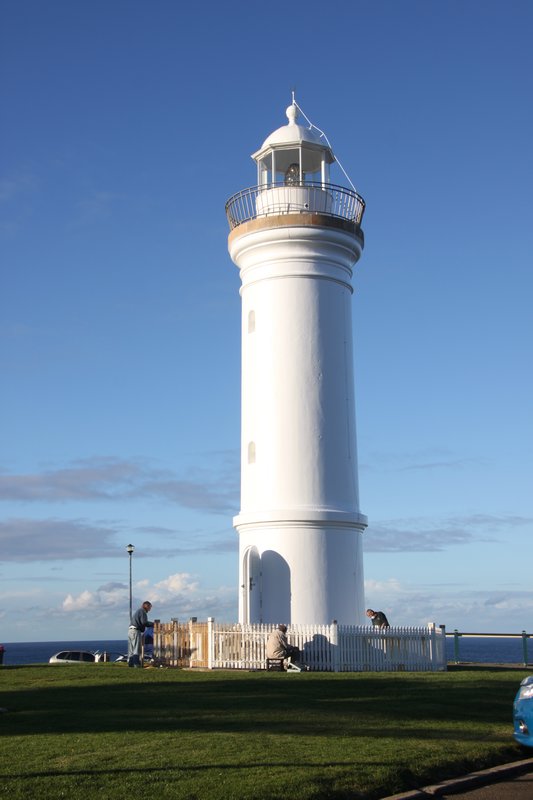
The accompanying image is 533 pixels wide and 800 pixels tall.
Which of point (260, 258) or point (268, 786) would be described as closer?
point (268, 786)

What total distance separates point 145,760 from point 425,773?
299 cm

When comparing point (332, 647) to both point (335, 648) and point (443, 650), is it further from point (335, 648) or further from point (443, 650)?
point (443, 650)

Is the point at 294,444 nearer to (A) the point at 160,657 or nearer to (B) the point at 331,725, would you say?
(A) the point at 160,657

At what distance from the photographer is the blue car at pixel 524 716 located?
38.4 feet

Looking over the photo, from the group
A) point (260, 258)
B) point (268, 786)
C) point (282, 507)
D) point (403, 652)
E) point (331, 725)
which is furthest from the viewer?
point (260, 258)

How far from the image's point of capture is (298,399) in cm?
2758

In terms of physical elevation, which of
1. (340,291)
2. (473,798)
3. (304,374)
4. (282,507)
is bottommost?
(473,798)

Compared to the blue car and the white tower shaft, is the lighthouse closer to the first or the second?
the white tower shaft

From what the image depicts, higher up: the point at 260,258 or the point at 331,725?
the point at 260,258

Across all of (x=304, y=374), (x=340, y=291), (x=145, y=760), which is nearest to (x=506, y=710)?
(x=145, y=760)

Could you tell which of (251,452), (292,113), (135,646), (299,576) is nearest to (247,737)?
(135,646)

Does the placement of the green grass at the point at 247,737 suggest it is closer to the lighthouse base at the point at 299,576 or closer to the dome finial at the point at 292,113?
the lighthouse base at the point at 299,576

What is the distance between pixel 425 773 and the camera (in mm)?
10617

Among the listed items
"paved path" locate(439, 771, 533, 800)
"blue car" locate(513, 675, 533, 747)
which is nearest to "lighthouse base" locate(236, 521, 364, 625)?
"blue car" locate(513, 675, 533, 747)
